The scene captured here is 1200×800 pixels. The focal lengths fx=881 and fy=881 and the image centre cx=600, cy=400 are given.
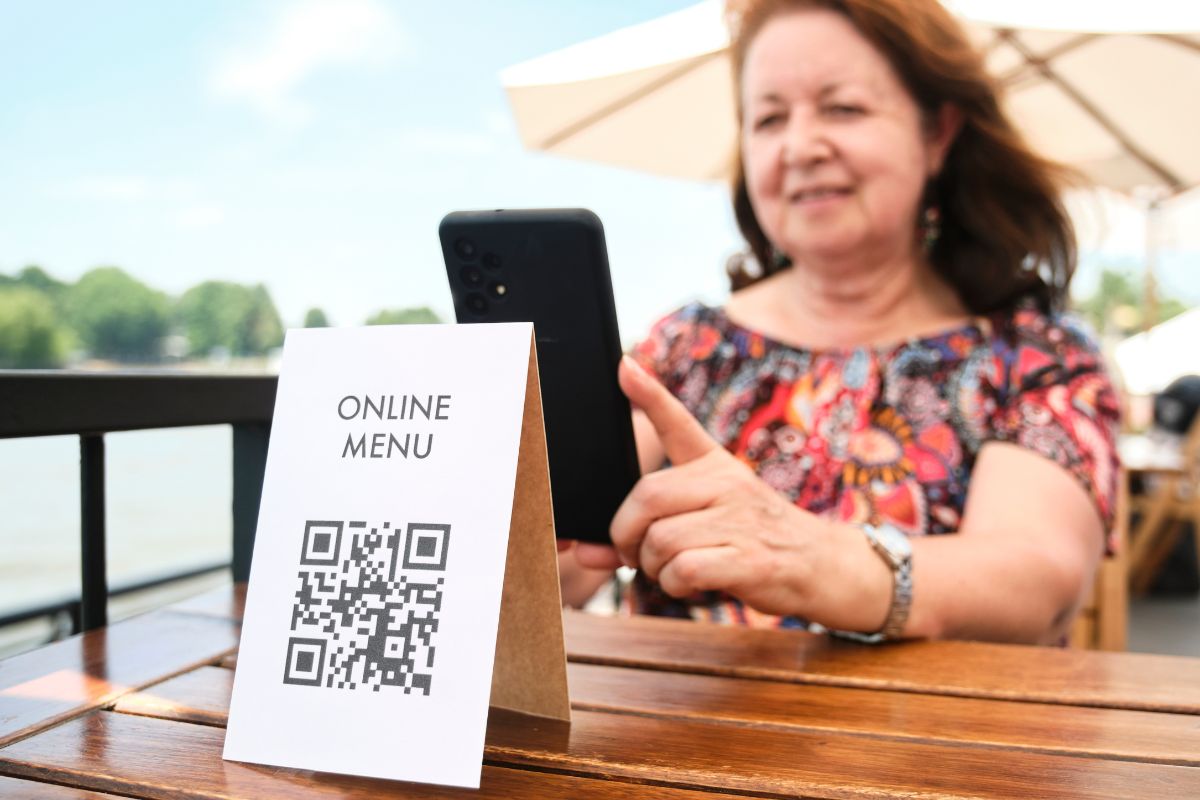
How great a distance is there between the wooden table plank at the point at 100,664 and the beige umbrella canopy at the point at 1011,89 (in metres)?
2.29

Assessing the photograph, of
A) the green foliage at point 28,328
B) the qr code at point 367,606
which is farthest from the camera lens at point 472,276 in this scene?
→ the green foliage at point 28,328

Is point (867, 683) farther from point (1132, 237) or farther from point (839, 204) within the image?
point (1132, 237)

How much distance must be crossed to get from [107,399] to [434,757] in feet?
1.87

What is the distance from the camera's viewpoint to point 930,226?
4.99 feet

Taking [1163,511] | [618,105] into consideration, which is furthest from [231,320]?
[1163,511]

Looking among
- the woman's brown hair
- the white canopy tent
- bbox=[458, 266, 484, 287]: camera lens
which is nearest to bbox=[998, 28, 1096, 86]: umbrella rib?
the woman's brown hair

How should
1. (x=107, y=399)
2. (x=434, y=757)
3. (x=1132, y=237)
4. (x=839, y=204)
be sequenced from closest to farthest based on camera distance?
(x=434, y=757) → (x=107, y=399) → (x=839, y=204) → (x=1132, y=237)

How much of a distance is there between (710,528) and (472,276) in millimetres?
291

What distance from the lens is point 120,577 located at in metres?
1.67

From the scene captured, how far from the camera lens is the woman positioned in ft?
3.14

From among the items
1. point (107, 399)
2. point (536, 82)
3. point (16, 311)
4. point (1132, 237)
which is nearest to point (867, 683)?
point (107, 399)

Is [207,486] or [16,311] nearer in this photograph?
[207,486]

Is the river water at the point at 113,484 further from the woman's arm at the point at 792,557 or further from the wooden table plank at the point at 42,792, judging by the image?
the woman's arm at the point at 792,557

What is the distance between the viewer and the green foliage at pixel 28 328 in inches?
60.7
